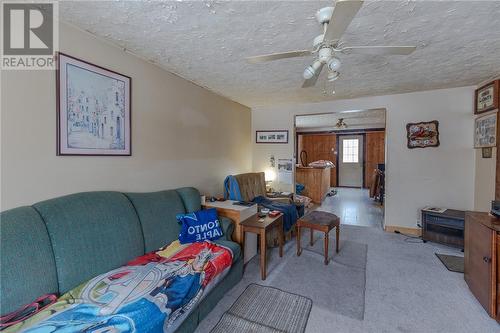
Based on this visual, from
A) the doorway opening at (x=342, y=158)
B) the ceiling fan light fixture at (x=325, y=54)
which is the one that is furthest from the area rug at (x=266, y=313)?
the doorway opening at (x=342, y=158)

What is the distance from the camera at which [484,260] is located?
1850 mm

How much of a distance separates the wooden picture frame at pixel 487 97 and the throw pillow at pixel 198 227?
3.81m

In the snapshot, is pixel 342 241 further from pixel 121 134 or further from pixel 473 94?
pixel 121 134

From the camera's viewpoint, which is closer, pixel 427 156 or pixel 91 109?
pixel 91 109

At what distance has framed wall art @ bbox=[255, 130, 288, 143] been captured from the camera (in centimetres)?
476

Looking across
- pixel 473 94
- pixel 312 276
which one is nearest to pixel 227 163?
pixel 312 276

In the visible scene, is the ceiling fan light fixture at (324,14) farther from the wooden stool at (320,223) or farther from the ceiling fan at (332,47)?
the wooden stool at (320,223)

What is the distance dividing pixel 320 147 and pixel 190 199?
7320 mm

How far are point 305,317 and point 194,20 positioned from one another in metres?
2.53

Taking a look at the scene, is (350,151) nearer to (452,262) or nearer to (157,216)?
(452,262)

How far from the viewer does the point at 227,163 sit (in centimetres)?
401

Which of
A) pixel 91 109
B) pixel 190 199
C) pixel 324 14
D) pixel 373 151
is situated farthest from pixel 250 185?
pixel 373 151

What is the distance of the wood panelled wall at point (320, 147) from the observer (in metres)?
8.70

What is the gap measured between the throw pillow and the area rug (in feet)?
2.13
